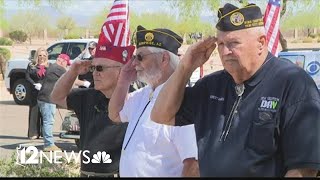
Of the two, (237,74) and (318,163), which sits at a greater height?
(237,74)

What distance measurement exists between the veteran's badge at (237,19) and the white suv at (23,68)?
13.5 m

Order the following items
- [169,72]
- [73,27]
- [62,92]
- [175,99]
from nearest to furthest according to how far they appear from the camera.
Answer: [175,99] → [169,72] → [62,92] → [73,27]

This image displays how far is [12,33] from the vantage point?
171 ft

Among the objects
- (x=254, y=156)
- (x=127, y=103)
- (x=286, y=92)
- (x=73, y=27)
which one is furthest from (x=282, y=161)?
(x=73, y=27)

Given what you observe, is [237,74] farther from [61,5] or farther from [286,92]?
[61,5]

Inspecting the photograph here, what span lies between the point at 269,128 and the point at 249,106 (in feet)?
0.49

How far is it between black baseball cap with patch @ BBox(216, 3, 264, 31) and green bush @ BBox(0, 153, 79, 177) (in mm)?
4170

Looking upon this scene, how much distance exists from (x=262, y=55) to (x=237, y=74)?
0.14 metres

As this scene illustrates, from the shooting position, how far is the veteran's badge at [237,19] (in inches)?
95.3

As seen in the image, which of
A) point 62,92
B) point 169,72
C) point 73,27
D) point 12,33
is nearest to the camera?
point 169,72

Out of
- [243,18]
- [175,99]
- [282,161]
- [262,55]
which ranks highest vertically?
→ [243,18]

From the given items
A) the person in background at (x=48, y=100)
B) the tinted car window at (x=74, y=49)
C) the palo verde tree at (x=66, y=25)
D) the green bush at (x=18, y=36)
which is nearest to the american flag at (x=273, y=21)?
the person in background at (x=48, y=100)

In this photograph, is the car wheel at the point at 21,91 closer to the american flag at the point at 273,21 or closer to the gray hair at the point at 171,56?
the american flag at the point at 273,21

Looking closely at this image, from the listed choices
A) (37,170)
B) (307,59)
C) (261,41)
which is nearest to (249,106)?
(261,41)
